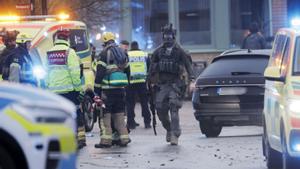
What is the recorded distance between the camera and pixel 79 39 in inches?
742

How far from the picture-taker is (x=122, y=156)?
41.2 feet

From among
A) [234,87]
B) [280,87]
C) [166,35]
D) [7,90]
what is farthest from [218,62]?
[7,90]

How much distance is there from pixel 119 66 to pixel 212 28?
17.0m

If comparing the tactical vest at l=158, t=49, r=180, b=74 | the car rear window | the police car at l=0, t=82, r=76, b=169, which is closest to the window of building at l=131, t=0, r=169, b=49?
the car rear window

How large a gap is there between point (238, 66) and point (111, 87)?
2.72 m

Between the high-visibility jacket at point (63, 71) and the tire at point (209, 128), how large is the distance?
3086mm

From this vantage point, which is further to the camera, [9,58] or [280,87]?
[9,58]

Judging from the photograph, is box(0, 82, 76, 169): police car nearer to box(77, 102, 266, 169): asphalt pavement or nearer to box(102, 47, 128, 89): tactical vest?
box(77, 102, 266, 169): asphalt pavement

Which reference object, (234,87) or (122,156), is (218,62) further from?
(122,156)

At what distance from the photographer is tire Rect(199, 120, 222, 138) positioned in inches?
597

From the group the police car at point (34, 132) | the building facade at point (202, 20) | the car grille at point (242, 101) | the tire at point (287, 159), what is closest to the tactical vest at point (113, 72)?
the car grille at point (242, 101)

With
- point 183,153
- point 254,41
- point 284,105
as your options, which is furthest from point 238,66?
point 284,105

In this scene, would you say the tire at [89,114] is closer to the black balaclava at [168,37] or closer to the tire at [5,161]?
the black balaclava at [168,37]

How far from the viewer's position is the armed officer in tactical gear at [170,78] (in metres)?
13.8
